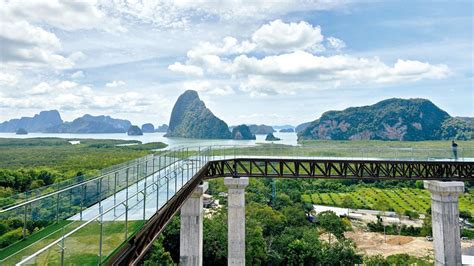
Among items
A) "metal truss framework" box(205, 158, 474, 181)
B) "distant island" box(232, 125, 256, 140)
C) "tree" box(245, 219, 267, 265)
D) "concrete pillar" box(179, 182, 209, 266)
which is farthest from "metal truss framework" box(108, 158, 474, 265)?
"distant island" box(232, 125, 256, 140)

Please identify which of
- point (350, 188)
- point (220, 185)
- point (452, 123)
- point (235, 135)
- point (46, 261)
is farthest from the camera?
point (235, 135)

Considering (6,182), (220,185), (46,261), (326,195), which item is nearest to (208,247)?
(6,182)

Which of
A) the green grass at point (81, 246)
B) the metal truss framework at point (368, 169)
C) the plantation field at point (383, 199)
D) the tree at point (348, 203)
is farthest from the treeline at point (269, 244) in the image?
the green grass at point (81, 246)

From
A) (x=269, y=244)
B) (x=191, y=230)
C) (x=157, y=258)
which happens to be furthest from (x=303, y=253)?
(x=191, y=230)

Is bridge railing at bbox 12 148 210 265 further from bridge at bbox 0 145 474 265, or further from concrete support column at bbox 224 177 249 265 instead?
concrete support column at bbox 224 177 249 265

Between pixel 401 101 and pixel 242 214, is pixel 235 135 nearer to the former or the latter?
pixel 401 101

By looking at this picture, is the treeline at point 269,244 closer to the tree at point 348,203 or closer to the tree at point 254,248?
the tree at point 254,248
